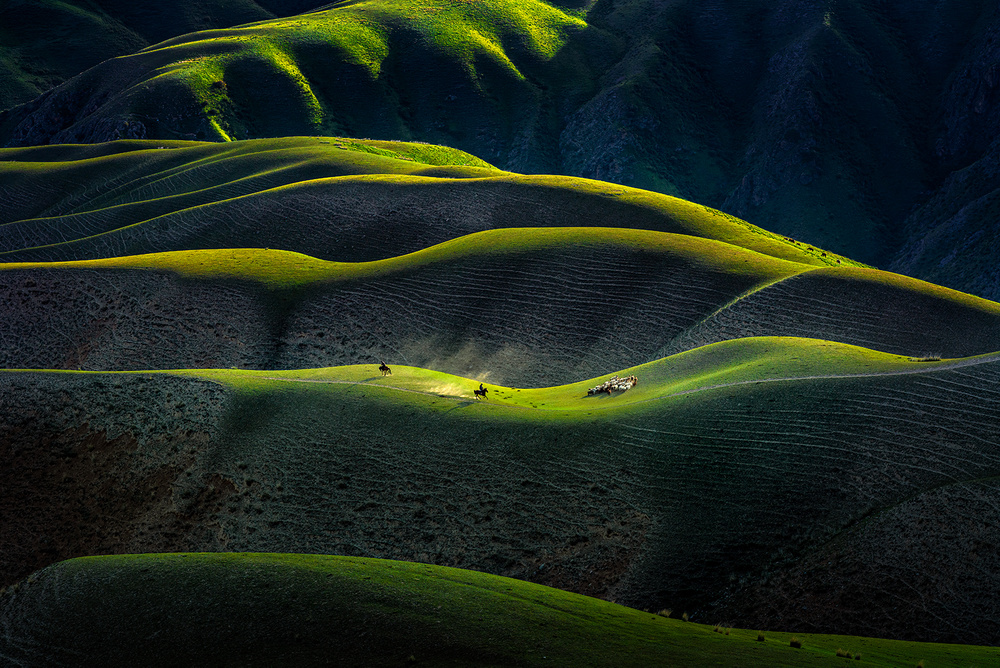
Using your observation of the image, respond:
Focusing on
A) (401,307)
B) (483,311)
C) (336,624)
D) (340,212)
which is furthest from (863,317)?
(340,212)

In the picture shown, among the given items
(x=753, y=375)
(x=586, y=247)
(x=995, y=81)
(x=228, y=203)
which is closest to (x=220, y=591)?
(x=753, y=375)

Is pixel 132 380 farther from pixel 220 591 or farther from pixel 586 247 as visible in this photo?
pixel 586 247

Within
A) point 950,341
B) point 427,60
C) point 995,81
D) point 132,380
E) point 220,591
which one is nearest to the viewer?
point 220,591

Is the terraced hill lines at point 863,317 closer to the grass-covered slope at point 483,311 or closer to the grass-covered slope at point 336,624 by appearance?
the grass-covered slope at point 483,311

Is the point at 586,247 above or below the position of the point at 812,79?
below

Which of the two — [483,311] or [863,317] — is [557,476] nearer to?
[483,311]

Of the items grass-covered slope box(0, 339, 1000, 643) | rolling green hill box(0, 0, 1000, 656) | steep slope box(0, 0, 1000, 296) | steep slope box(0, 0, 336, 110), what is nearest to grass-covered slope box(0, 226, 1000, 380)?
rolling green hill box(0, 0, 1000, 656)
